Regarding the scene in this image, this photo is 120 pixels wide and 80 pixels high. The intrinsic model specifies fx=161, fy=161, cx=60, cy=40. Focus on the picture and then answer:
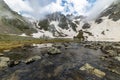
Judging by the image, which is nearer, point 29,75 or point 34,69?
point 29,75

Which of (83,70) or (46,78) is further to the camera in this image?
(83,70)

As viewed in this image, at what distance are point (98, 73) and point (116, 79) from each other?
293cm

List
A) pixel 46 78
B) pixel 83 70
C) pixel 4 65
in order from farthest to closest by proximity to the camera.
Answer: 1. pixel 4 65
2. pixel 83 70
3. pixel 46 78

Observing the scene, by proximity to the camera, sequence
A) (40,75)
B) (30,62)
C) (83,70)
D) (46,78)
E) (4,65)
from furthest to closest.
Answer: (30,62) < (4,65) < (83,70) < (40,75) < (46,78)

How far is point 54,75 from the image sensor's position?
24719mm

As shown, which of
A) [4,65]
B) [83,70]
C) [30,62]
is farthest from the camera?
[30,62]

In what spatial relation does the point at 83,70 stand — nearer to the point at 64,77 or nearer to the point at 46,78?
the point at 64,77

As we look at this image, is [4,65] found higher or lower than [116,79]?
higher

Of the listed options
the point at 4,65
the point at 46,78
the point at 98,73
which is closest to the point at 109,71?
the point at 98,73

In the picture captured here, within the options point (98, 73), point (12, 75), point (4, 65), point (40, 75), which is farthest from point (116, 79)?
point (4, 65)

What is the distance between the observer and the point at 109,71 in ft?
91.1

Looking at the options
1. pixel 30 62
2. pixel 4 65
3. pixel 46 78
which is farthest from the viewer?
pixel 30 62

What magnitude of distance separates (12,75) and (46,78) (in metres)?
5.50

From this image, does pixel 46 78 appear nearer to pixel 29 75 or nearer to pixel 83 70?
pixel 29 75
